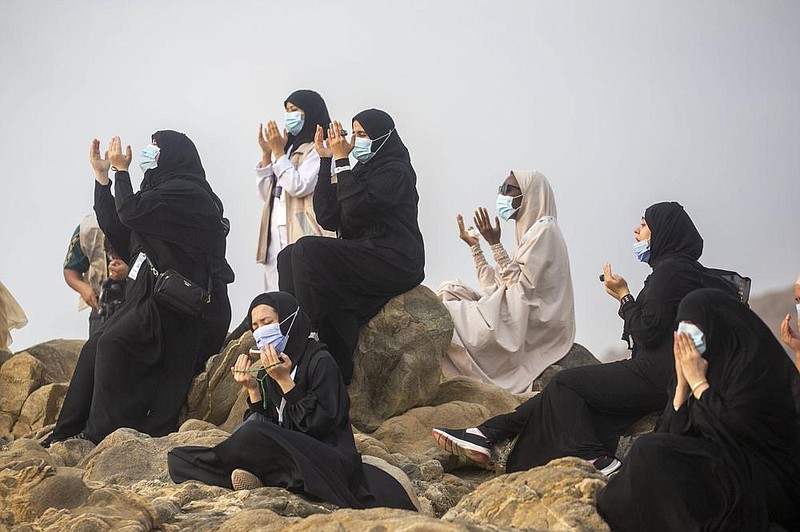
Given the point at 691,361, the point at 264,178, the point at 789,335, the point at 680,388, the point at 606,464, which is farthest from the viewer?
the point at 264,178

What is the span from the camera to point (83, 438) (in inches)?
324

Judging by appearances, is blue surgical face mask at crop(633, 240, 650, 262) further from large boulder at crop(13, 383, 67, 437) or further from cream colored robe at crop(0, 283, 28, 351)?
cream colored robe at crop(0, 283, 28, 351)

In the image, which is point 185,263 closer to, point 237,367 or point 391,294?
point 391,294

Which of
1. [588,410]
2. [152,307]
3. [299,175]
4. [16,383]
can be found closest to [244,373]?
[588,410]

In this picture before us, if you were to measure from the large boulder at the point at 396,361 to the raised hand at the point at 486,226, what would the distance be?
4.43ft

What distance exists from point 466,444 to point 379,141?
7.06 feet

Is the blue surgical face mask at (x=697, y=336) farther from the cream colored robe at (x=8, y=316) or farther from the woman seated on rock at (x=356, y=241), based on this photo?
the cream colored robe at (x=8, y=316)

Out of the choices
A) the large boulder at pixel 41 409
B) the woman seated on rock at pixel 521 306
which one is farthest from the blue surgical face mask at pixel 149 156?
the woman seated on rock at pixel 521 306

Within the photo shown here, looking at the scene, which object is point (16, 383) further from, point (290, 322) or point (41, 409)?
point (290, 322)

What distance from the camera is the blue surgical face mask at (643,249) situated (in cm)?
742

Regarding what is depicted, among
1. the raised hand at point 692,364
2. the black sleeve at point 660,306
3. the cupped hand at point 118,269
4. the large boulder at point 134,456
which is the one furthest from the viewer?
the cupped hand at point 118,269

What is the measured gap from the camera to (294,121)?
938 centimetres

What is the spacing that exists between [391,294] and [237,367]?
8.07 feet

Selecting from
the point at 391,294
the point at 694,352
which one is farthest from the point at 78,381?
the point at 694,352
